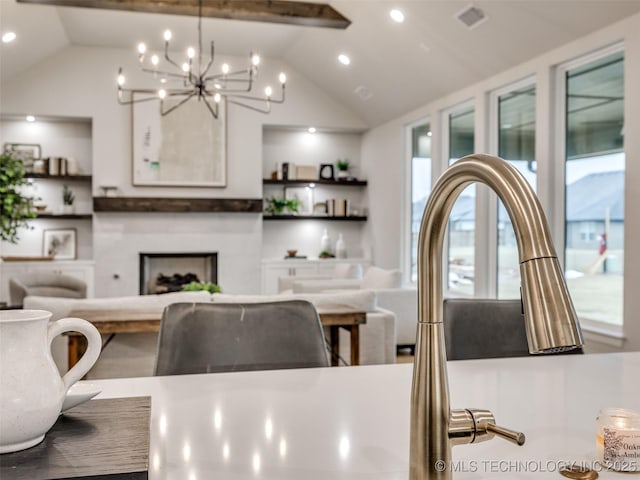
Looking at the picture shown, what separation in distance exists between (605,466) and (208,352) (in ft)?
3.13

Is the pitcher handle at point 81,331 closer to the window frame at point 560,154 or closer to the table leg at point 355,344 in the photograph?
the table leg at point 355,344

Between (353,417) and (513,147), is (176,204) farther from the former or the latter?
(353,417)

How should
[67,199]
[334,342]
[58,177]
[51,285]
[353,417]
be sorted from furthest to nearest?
[67,199] < [58,177] < [51,285] < [334,342] < [353,417]

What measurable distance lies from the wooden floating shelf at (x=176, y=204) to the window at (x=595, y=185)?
4160mm

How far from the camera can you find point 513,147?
5.09 metres

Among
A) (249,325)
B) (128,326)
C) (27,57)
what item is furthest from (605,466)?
(27,57)

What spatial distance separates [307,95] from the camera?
7887mm

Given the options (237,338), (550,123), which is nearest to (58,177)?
(550,123)

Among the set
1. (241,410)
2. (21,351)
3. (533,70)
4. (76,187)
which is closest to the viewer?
(21,351)

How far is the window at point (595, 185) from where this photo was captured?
3.96 metres

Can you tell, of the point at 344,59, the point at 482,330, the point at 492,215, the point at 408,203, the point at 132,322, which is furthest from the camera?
the point at 408,203

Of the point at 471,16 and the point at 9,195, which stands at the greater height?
the point at 471,16

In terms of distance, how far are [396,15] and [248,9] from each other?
1.43m

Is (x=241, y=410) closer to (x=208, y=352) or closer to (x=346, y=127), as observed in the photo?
→ (x=208, y=352)
